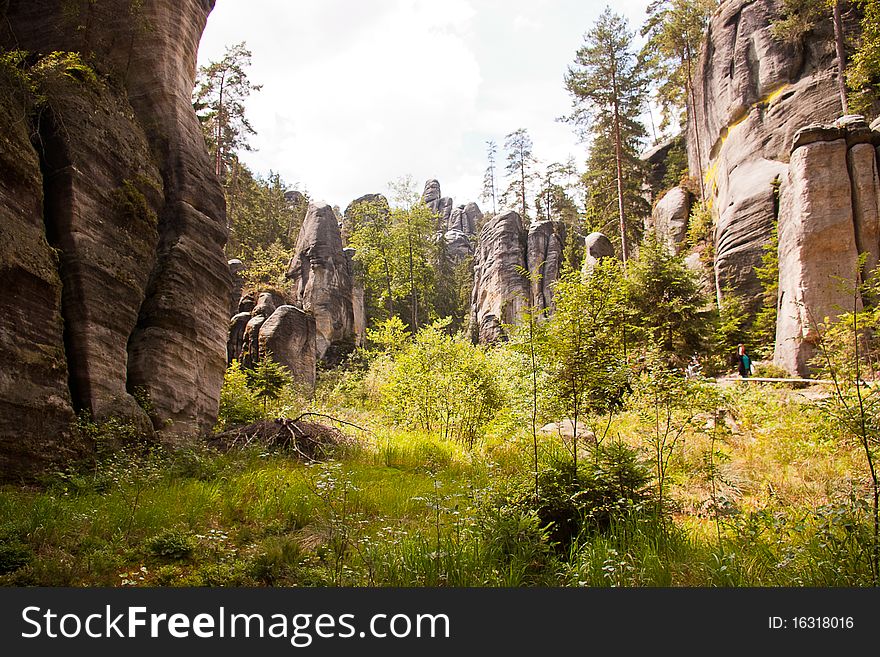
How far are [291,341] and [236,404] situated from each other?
9.32 meters

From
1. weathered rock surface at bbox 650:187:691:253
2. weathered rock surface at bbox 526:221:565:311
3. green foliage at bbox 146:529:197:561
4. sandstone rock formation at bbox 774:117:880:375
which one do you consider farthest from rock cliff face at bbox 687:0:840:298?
green foliage at bbox 146:529:197:561

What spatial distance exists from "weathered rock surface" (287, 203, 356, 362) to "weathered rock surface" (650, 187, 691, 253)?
2142 cm

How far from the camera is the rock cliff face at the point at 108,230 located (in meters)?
6.67

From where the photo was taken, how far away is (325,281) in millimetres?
33875

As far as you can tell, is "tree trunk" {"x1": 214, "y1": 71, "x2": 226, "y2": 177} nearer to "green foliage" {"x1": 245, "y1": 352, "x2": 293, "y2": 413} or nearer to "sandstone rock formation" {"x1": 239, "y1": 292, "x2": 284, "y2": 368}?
"sandstone rock formation" {"x1": 239, "y1": 292, "x2": 284, "y2": 368}

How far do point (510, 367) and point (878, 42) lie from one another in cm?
2079

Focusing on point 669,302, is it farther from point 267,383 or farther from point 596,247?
point 596,247

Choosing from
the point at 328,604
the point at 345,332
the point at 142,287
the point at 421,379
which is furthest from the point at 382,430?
the point at 345,332

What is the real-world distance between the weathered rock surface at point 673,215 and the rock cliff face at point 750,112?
1.42 metres

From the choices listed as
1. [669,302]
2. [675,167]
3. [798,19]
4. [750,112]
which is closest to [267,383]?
[669,302]

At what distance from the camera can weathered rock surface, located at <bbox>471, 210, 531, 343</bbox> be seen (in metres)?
40.2

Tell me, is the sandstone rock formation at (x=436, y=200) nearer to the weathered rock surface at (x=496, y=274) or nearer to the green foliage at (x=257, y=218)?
the green foliage at (x=257, y=218)

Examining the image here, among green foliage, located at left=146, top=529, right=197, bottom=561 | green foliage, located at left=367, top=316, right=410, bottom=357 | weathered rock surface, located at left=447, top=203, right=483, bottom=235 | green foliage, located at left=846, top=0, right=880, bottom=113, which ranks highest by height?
weathered rock surface, located at left=447, top=203, right=483, bottom=235

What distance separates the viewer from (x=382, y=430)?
431 inches
